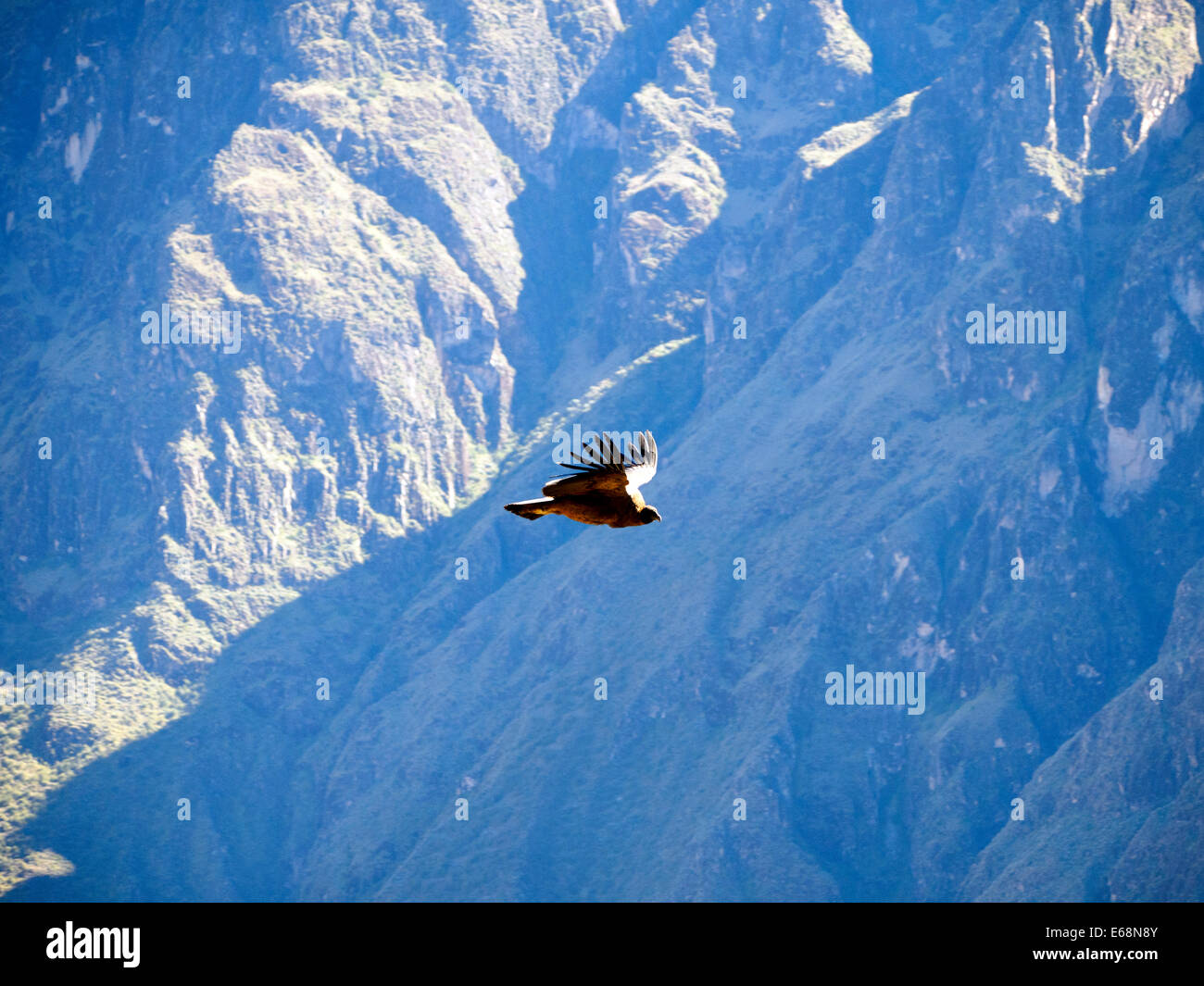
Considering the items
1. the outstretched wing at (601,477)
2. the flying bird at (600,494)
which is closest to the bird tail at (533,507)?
the flying bird at (600,494)

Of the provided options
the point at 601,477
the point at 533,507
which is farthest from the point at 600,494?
the point at 533,507

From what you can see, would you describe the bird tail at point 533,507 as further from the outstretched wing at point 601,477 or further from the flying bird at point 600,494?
the outstretched wing at point 601,477

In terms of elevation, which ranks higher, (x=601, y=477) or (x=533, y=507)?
(x=601, y=477)

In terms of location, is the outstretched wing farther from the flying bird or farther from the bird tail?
the bird tail

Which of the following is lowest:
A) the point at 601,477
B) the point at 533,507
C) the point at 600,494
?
the point at 533,507

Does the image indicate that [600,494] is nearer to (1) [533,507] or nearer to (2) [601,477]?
(2) [601,477]
